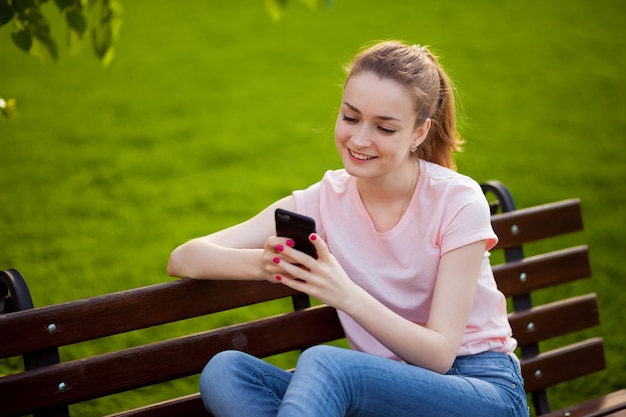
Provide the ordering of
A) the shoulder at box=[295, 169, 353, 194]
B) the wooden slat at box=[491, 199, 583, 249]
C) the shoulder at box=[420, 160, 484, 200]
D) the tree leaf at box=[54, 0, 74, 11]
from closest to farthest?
the shoulder at box=[420, 160, 484, 200]
the shoulder at box=[295, 169, 353, 194]
the tree leaf at box=[54, 0, 74, 11]
the wooden slat at box=[491, 199, 583, 249]

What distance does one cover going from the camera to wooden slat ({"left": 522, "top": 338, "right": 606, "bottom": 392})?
372 cm

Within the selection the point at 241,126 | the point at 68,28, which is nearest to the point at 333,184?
→ the point at 68,28

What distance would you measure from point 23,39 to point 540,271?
233 cm

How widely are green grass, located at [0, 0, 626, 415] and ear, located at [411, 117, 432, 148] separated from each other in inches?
88.9


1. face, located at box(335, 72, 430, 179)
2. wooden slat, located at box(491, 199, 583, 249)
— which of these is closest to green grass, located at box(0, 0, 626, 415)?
wooden slat, located at box(491, 199, 583, 249)

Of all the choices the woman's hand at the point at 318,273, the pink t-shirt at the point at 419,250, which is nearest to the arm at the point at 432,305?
the woman's hand at the point at 318,273

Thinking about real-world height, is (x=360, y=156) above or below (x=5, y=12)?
below

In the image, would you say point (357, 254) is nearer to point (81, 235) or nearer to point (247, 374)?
point (247, 374)

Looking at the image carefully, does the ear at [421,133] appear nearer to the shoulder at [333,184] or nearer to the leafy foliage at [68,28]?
the shoulder at [333,184]

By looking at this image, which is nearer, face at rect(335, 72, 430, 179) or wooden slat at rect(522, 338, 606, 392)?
face at rect(335, 72, 430, 179)

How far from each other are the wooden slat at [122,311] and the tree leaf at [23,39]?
1091mm

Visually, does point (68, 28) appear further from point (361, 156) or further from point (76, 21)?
point (361, 156)

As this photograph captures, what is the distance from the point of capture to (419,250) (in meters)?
3.06

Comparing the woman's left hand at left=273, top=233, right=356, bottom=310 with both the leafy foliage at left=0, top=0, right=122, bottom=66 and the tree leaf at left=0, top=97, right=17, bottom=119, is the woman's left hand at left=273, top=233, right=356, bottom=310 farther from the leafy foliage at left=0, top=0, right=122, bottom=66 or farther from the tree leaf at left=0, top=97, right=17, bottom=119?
the tree leaf at left=0, top=97, right=17, bottom=119
